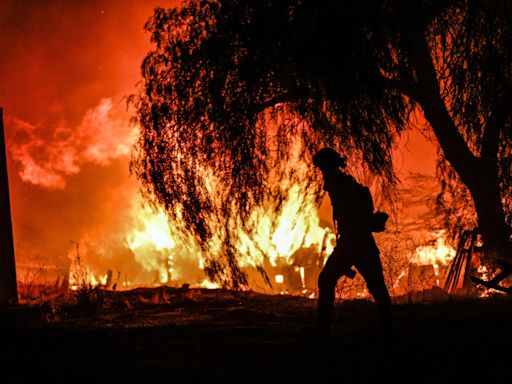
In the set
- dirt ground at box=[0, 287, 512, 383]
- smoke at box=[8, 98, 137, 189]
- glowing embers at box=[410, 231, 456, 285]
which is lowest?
dirt ground at box=[0, 287, 512, 383]

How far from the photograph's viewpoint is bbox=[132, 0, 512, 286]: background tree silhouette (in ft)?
20.1

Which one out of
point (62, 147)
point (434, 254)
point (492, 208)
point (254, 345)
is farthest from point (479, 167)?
point (62, 147)

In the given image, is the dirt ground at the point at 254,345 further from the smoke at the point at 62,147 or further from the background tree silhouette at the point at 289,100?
the smoke at the point at 62,147

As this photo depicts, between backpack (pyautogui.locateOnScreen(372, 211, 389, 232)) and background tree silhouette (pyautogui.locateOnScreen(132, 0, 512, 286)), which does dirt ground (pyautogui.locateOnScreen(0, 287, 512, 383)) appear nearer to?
backpack (pyautogui.locateOnScreen(372, 211, 389, 232))

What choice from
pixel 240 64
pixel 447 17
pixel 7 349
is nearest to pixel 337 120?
pixel 240 64

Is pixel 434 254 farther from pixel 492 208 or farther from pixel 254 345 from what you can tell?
pixel 254 345

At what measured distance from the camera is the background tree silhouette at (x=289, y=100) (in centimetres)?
614

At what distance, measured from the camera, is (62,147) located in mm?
24766

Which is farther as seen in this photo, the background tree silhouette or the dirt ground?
the background tree silhouette

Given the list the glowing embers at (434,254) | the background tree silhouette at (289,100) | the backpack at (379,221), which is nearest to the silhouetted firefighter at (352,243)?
the backpack at (379,221)

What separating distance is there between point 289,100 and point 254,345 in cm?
397

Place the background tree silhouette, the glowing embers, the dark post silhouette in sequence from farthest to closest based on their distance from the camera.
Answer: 1. the glowing embers
2. the dark post silhouette
3. the background tree silhouette

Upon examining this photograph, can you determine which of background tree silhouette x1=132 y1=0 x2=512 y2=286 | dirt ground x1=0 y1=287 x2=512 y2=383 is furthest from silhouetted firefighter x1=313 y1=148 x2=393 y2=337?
background tree silhouette x1=132 y1=0 x2=512 y2=286

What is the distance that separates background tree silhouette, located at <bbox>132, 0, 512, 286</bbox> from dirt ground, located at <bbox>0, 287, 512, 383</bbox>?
1.29 metres
